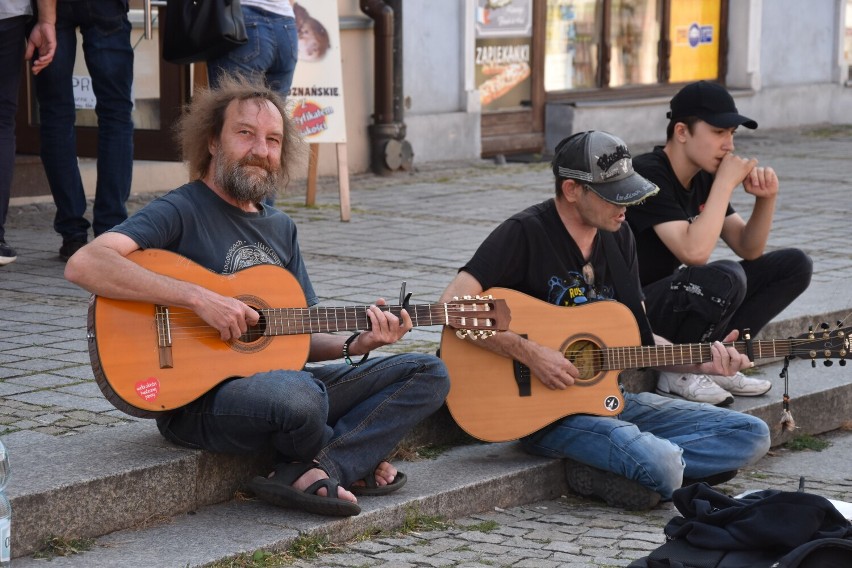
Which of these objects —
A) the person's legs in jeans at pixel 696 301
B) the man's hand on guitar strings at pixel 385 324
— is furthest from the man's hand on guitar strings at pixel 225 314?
the person's legs in jeans at pixel 696 301

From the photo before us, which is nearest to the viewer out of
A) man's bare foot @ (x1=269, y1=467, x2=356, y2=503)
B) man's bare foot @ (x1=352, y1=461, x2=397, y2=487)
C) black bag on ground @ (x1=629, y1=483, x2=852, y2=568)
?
black bag on ground @ (x1=629, y1=483, x2=852, y2=568)

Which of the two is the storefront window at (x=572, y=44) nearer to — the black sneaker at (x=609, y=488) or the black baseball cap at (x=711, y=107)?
the black baseball cap at (x=711, y=107)

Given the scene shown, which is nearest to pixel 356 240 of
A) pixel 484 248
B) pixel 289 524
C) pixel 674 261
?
pixel 674 261

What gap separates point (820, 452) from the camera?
17.8ft

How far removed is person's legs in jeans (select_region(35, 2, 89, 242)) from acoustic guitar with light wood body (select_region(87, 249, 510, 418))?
271 cm

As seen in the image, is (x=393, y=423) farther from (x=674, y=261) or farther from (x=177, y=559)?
(x=674, y=261)

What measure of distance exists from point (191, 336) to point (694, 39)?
1169cm

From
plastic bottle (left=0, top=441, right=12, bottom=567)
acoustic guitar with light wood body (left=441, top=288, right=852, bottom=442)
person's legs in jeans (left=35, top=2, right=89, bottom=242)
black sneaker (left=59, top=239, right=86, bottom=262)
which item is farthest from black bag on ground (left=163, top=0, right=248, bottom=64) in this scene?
plastic bottle (left=0, top=441, right=12, bottom=567)

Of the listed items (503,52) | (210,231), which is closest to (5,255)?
(210,231)

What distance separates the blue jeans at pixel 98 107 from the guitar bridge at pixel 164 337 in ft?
8.86

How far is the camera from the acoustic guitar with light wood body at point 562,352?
451 cm

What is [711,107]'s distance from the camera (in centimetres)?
520

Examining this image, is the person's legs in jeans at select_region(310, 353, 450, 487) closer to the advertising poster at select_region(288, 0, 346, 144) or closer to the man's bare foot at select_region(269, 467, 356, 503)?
the man's bare foot at select_region(269, 467, 356, 503)

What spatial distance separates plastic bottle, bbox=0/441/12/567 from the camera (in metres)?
3.28
